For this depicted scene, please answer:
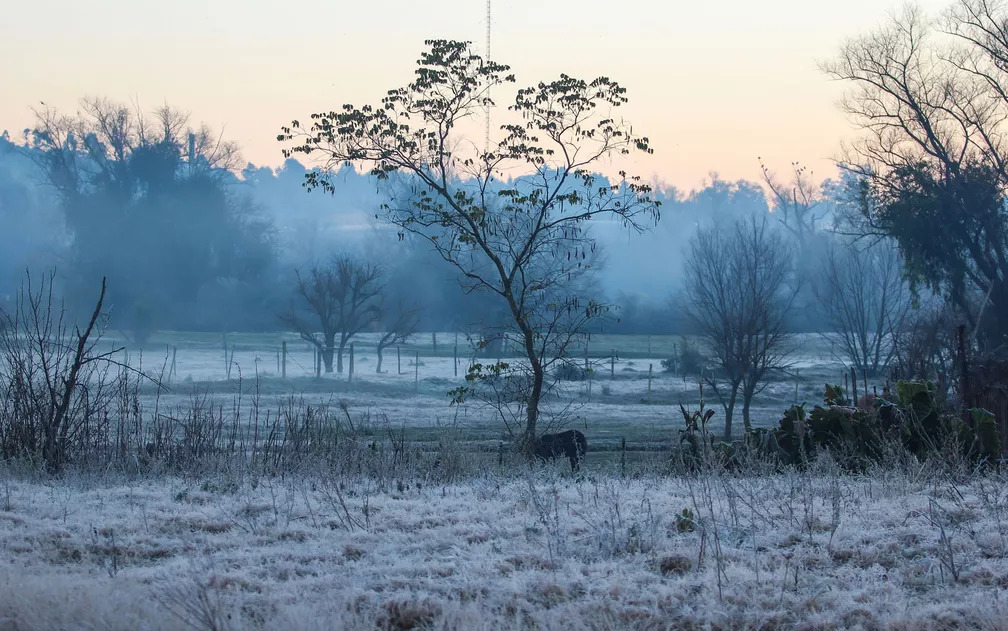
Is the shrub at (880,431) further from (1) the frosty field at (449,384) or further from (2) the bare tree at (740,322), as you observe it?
(2) the bare tree at (740,322)

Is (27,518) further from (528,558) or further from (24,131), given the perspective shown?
(24,131)

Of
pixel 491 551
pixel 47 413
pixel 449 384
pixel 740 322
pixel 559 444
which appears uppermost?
pixel 740 322

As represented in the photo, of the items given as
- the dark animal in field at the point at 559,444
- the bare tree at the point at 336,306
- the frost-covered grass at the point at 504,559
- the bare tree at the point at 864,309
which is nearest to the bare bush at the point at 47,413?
the frost-covered grass at the point at 504,559

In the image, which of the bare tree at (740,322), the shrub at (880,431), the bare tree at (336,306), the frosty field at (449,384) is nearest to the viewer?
the shrub at (880,431)

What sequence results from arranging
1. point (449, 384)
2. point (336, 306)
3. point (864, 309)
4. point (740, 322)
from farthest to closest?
point (336, 306) < point (864, 309) < point (449, 384) < point (740, 322)

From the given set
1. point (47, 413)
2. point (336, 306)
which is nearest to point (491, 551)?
point (47, 413)

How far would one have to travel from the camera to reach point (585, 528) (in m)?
6.59

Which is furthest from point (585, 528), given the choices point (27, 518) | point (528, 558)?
point (27, 518)

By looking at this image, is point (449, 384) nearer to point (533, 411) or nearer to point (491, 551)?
point (533, 411)

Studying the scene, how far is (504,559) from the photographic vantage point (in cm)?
575

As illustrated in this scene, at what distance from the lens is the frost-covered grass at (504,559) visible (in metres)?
4.68

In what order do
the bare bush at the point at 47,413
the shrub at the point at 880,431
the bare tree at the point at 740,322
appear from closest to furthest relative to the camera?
the bare bush at the point at 47,413
the shrub at the point at 880,431
the bare tree at the point at 740,322

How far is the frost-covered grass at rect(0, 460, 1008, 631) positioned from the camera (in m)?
4.68

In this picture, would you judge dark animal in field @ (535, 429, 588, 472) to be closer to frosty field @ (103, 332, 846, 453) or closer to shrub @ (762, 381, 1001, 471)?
shrub @ (762, 381, 1001, 471)
